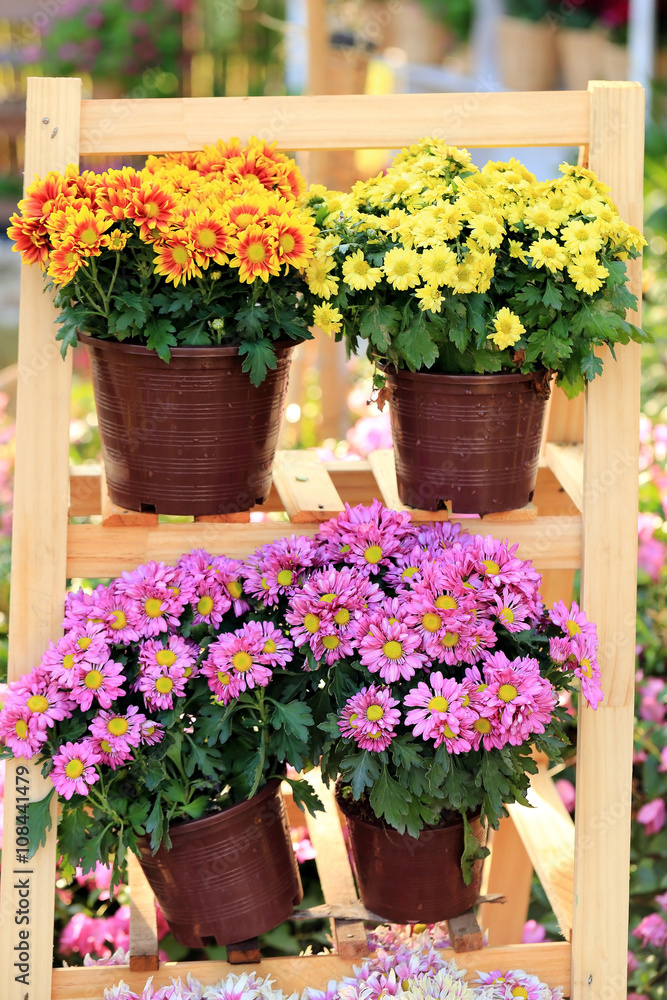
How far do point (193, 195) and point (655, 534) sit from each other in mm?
1447

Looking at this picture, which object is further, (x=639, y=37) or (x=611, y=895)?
(x=639, y=37)

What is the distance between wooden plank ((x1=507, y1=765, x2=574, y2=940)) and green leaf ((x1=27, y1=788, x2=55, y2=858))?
2.37 feet

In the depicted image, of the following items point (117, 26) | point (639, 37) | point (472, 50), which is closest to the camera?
point (639, 37)

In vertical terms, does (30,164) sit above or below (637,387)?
above

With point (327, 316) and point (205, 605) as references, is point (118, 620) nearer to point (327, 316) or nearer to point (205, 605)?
point (205, 605)

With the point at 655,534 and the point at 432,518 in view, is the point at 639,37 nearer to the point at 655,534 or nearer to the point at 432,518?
the point at 655,534

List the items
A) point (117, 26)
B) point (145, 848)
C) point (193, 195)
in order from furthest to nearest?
point (117, 26) < point (145, 848) < point (193, 195)

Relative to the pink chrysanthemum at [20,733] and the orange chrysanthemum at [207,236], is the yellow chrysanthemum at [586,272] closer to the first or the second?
the orange chrysanthemum at [207,236]

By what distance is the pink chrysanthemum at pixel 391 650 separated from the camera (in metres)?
1.28

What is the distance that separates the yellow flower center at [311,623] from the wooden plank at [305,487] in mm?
174

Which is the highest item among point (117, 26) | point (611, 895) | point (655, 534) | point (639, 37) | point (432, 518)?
point (117, 26)

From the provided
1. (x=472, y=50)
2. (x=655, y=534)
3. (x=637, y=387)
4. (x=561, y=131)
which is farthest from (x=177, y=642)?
(x=472, y=50)

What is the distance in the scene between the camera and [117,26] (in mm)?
8625

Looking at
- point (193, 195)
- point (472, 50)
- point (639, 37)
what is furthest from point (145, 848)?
point (472, 50)
